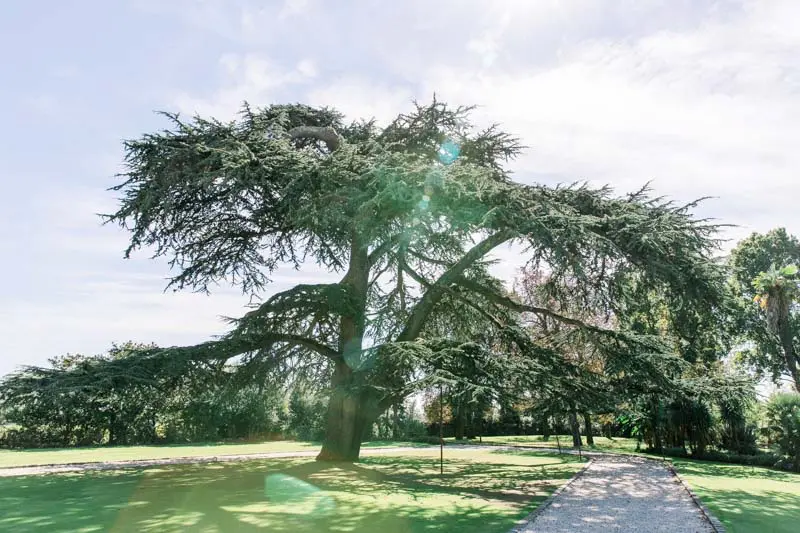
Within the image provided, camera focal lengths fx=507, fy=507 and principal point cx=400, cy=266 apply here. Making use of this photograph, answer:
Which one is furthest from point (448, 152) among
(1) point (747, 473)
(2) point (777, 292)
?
(2) point (777, 292)

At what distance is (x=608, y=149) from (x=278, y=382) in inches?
498

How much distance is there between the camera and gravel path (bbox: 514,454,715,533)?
8469 millimetres

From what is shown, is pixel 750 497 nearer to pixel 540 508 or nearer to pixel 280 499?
pixel 540 508

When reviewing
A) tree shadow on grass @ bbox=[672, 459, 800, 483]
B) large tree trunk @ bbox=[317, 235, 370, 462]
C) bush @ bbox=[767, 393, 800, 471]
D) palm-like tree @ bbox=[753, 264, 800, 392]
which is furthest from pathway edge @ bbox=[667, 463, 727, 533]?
palm-like tree @ bbox=[753, 264, 800, 392]

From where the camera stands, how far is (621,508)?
10.2m

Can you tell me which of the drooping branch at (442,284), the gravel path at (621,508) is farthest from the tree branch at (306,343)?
the gravel path at (621,508)

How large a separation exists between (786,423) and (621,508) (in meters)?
12.6

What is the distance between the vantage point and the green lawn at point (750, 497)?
8.88 metres

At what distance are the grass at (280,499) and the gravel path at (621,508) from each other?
2.13ft

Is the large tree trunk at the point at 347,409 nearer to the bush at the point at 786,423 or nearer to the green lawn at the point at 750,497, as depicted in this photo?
the green lawn at the point at 750,497

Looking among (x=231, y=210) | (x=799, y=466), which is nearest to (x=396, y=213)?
(x=231, y=210)

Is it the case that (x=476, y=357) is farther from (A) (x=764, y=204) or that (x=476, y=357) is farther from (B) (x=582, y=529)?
(A) (x=764, y=204)

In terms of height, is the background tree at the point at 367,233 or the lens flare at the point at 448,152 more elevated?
the lens flare at the point at 448,152

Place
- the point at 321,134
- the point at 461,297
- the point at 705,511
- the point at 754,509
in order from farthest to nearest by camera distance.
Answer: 1. the point at 321,134
2. the point at 461,297
3. the point at 754,509
4. the point at 705,511
